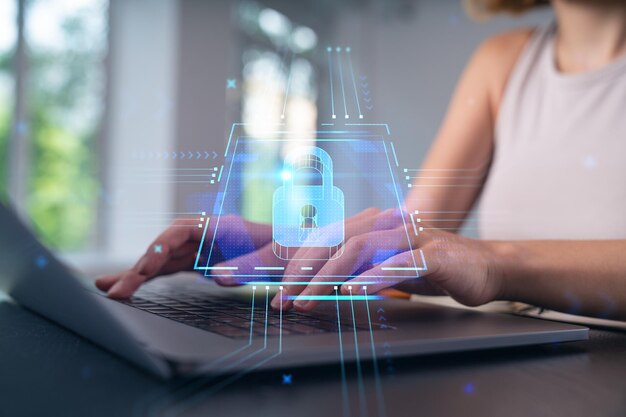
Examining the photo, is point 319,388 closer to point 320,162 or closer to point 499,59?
point 320,162

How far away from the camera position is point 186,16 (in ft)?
9.37

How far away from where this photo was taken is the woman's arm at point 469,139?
92cm

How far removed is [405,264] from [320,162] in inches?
4.6

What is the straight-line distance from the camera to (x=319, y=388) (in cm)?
26

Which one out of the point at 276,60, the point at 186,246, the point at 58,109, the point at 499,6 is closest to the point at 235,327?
the point at 186,246

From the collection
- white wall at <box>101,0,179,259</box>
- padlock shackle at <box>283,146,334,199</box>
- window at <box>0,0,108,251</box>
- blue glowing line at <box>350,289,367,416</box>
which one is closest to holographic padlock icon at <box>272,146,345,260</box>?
padlock shackle at <box>283,146,334,199</box>

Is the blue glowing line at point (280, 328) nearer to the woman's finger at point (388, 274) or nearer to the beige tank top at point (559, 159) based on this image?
the woman's finger at point (388, 274)

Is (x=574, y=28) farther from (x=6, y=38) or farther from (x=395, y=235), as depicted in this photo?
(x=6, y=38)

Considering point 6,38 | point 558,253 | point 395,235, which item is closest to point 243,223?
point 395,235

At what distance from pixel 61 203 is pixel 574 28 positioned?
220 centimetres

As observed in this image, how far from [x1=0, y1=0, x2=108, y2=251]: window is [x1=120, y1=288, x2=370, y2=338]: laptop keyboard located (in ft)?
6.52

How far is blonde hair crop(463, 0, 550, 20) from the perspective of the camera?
→ 1.10 meters

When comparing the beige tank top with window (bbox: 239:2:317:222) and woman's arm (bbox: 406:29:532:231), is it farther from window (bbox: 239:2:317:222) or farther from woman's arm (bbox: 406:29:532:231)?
window (bbox: 239:2:317:222)

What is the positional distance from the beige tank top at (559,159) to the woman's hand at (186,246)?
42cm
